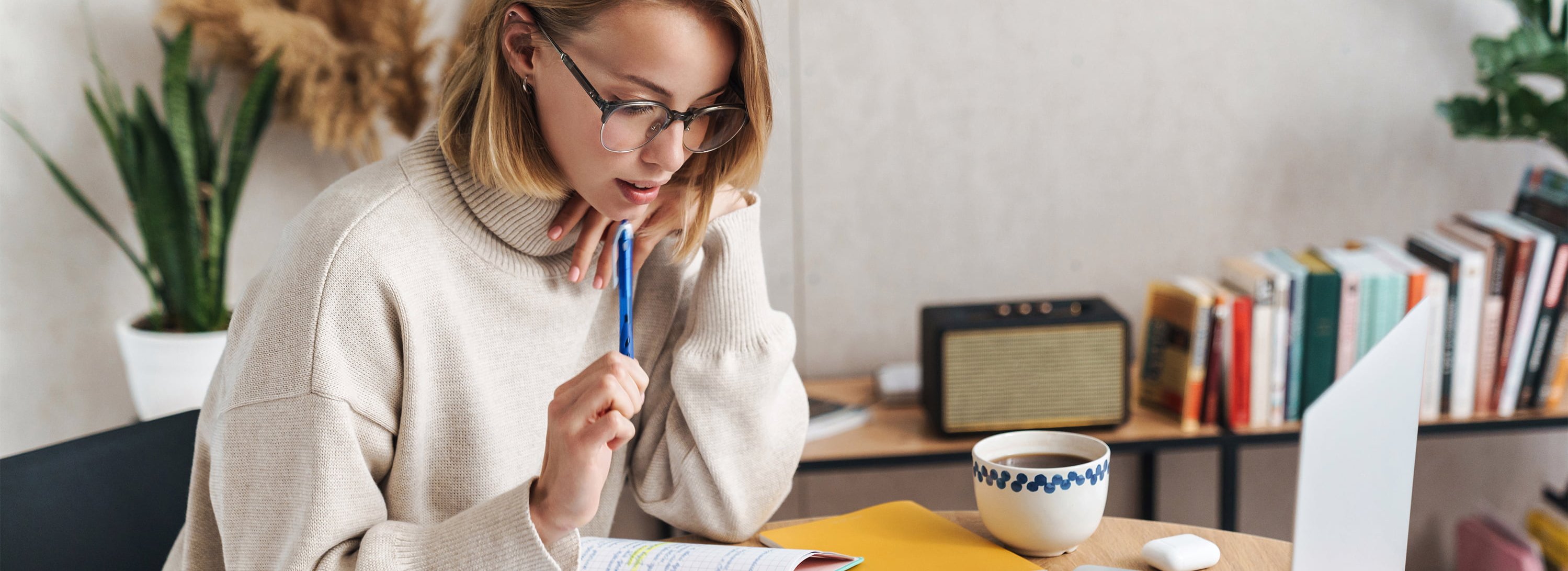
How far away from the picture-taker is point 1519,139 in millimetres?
2131

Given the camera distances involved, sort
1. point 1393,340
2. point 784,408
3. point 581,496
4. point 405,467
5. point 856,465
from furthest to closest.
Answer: point 856,465, point 784,408, point 405,467, point 581,496, point 1393,340

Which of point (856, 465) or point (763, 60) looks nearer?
point (763, 60)

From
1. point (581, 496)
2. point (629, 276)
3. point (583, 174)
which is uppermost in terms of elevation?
point (583, 174)

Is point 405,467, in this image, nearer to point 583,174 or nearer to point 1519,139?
point 583,174

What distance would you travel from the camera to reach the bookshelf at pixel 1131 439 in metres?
1.75

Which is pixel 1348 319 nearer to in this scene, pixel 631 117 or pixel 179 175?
pixel 631 117

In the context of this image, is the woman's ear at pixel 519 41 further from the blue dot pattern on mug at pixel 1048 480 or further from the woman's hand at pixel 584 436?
the blue dot pattern on mug at pixel 1048 480

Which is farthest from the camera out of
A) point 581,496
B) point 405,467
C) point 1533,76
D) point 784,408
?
point 1533,76

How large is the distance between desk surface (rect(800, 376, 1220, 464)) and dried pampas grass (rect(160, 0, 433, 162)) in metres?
0.95

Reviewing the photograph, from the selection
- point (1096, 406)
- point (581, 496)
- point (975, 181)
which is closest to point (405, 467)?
point (581, 496)

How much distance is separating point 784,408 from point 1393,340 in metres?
0.68

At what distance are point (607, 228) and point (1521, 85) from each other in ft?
5.54

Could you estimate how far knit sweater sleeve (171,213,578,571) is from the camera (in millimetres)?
849

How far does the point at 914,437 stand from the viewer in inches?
71.5
